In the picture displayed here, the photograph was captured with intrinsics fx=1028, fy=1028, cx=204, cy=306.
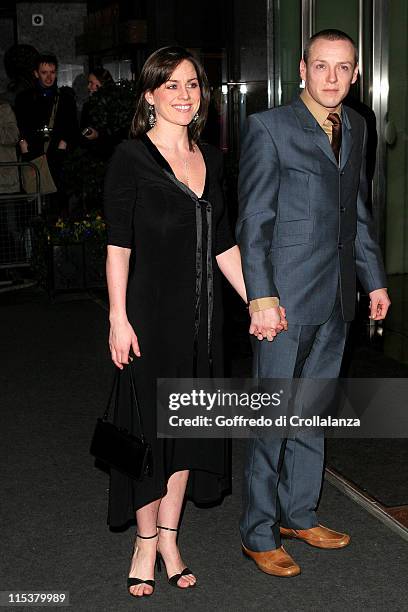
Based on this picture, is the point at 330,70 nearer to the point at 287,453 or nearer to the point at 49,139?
the point at 287,453

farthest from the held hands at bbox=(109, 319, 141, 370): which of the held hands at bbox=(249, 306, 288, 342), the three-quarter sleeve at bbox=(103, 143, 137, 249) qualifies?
the held hands at bbox=(249, 306, 288, 342)

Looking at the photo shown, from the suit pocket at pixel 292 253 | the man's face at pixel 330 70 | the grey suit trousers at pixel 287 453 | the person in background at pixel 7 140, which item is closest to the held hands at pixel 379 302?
the grey suit trousers at pixel 287 453

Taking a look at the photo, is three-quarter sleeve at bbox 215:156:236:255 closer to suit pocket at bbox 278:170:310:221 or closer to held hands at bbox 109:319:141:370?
suit pocket at bbox 278:170:310:221

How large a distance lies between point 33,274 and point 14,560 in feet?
22.1

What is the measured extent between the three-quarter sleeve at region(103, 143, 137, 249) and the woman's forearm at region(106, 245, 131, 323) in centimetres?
3

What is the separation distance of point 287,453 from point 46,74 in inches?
302

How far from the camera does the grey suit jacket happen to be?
3.30 meters

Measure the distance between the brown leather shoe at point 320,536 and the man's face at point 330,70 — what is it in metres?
1.58

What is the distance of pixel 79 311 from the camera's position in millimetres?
8750

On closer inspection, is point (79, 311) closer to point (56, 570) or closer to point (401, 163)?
point (401, 163)

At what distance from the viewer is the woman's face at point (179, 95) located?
3.24 meters

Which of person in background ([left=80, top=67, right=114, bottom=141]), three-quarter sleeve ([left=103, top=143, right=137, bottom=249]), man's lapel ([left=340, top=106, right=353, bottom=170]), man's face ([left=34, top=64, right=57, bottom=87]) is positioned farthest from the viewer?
man's face ([left=34, top=64, right=57, bottom=87])

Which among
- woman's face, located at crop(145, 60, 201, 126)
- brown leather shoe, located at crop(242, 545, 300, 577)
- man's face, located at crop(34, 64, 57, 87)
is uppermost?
man's face, located at crop(34, 64, 57, 87)

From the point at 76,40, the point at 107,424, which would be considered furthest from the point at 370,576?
the point at 76,40
